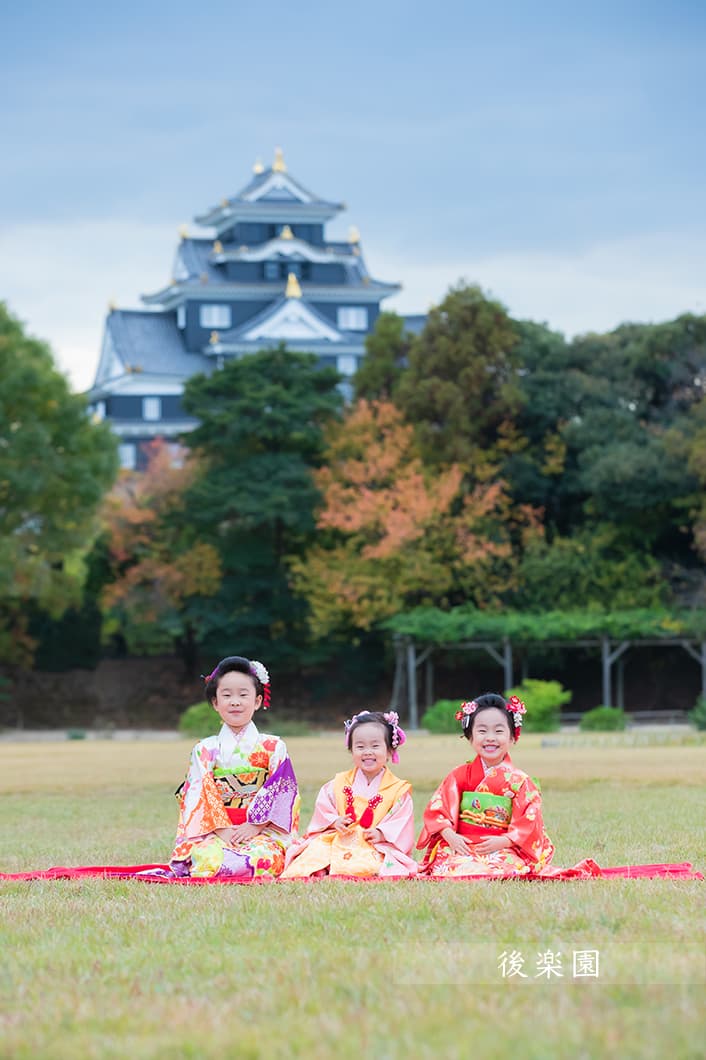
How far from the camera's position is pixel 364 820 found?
7898 mm

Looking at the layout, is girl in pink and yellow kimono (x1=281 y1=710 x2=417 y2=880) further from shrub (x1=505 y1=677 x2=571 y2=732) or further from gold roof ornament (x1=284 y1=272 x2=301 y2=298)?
gold roof ornament (x1=284 y1=272 x2=301 y2=298)

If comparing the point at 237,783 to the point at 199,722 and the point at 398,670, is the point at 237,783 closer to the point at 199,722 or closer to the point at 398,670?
the point at 199,722

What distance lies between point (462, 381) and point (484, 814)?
27016 mm

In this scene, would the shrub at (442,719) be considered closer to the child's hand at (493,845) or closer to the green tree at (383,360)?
the green tree at (383,360)

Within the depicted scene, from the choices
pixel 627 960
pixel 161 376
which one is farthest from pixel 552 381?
pixel 627 960

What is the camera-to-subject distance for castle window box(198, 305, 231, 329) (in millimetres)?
56250

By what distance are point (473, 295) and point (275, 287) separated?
22.5m

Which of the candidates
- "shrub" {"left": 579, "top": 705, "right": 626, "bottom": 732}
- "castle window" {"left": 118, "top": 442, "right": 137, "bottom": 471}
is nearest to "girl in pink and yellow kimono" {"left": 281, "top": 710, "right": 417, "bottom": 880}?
"shrub" {"left": 579, "top": 705, "right": 626, "bottom": 732}

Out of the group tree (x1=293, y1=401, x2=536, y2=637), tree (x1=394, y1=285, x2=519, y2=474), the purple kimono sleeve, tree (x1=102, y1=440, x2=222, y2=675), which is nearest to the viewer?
the purple kimono sleeve

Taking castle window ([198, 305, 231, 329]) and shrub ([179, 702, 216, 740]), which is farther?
castle window ([198, 305, 231, 329])

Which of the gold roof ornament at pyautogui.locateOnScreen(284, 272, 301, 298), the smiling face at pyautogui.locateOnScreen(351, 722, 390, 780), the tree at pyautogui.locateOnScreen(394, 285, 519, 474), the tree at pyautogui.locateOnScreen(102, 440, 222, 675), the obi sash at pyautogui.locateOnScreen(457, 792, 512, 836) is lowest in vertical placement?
the obi sash at pyautogui.locateOnScreen(457, 792, 512, 836)

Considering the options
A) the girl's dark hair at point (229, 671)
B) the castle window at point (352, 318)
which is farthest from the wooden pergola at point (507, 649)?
the castle window at point (352, 318)

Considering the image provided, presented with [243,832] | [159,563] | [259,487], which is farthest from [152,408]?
[243,832]

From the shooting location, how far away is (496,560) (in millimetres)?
34094
